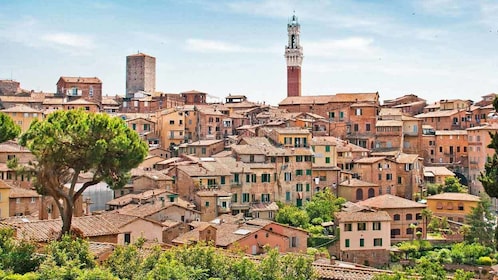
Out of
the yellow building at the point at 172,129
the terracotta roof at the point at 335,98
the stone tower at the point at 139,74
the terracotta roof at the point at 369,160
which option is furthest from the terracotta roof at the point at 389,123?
the stone tower at the point at 139,74

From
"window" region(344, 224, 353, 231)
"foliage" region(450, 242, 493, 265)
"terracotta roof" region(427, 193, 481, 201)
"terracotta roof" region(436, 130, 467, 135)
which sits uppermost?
"terracotta roof" region(436, 130, 467, 135)

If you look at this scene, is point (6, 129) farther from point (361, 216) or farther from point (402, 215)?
point (402, 215)

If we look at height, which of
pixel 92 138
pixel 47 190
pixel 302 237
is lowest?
pixel 302 237

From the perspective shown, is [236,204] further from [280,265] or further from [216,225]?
[280,265]

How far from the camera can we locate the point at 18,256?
23.8 meters

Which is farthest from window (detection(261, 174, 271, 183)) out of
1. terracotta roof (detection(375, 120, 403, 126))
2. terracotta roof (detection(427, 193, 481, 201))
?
terracotta roof (detection(375, 120, 403, 126))

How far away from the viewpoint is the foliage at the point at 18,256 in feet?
76.7

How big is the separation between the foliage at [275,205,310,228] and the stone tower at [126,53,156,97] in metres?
56.1

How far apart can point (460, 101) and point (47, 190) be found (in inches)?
2666

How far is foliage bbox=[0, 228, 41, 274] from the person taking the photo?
2338cm

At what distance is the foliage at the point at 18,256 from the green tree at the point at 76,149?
213 cm

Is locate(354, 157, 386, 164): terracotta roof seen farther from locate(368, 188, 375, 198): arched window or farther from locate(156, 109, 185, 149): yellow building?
locate(156, 109, 185, 149): yellow building

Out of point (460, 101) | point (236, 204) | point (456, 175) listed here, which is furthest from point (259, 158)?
point (460, 101)

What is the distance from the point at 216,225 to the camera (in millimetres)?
42844
